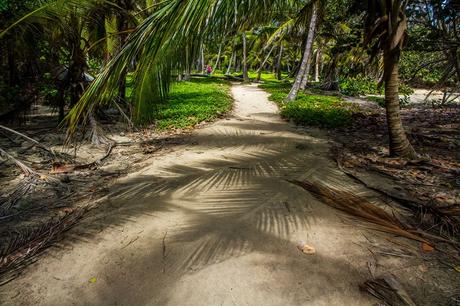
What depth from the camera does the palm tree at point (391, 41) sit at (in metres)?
4.16

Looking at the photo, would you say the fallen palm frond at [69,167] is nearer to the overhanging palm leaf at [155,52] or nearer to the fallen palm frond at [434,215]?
the overhanging palm leaf at [155,52]

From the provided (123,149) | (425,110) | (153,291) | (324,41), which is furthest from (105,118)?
(324,41)

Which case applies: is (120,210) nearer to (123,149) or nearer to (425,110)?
(123,149)

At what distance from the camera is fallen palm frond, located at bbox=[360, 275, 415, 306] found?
6.16 ft

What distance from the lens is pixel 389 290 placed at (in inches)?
78.0

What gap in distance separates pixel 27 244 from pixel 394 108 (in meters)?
5.09

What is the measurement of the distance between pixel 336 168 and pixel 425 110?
896 cm

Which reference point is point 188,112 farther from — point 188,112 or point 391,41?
point 391,41

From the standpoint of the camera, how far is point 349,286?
208 centimetres

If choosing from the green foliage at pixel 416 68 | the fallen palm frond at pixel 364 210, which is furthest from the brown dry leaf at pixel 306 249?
the green foliage at pixel 416 68

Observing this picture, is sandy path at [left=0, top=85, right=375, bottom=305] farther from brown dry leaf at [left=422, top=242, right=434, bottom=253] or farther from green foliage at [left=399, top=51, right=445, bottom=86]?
green foliage at [left=399, top=51, right=445, bottom=86]

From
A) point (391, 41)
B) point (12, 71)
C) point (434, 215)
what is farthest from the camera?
point (12, 71)

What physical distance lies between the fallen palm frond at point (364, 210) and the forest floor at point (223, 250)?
2.9 inches

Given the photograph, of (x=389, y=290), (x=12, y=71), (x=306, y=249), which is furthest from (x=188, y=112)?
(x=389, y=290)
